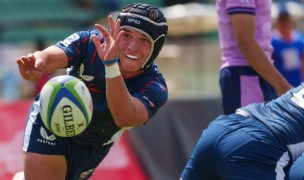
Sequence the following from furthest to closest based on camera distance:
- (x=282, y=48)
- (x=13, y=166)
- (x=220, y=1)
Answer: (x=282, y=48) → (x=13, y=166) → (x=220, y=1)

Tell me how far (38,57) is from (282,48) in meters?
4.52

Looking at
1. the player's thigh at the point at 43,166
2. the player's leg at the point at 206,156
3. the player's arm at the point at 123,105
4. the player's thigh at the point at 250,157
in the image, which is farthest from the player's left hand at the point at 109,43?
the player's thigh at the point at 43,166

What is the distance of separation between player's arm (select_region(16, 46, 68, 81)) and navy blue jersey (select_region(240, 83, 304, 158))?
129cm

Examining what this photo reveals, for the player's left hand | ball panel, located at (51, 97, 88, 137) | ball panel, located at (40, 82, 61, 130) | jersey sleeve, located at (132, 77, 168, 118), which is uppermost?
the player's left hand

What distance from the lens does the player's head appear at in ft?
18.8

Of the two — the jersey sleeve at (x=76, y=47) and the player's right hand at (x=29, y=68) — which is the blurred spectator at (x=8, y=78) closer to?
the jersey sleeve at (x=76, y=47)

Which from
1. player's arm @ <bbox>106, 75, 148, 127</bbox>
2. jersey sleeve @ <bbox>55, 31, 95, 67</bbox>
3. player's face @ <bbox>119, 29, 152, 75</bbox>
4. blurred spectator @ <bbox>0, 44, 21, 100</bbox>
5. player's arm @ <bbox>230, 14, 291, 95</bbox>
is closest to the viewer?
player's arm @ <bbox>106, 75, 148, 127</bbox>

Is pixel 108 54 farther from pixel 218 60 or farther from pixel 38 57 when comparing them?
pixel 218 60

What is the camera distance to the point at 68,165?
6.19m

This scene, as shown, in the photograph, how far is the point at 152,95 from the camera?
5.78 metres

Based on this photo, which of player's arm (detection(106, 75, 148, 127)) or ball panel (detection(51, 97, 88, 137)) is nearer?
ball panel (detection(51, 97, 88, 137))

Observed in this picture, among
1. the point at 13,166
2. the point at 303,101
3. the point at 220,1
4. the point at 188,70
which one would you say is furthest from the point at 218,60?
the point at 303,101

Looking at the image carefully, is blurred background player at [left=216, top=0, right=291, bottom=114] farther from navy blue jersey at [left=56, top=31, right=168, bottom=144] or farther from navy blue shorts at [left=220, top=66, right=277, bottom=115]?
navy blue jersey at [left=56, top=31, right=168, bottom=144]

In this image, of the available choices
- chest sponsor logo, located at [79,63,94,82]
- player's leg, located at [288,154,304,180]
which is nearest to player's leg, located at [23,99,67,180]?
chest sponsor logo, located at [79,63,94,82]
